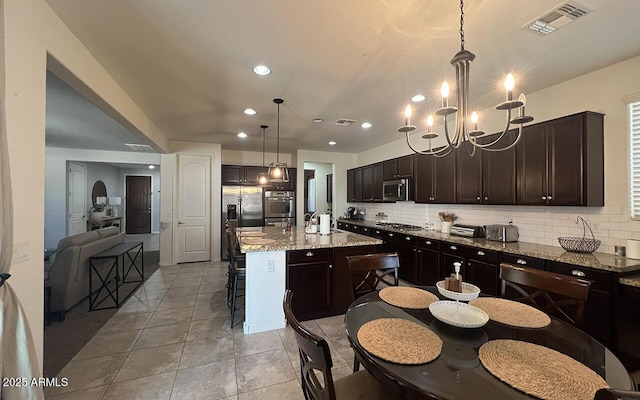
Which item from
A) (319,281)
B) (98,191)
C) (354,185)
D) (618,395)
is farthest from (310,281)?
(98,191)

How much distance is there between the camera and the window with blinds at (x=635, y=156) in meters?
2.36

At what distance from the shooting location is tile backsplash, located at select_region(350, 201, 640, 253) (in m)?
2.46

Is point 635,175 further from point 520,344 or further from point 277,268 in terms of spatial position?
point 277,268

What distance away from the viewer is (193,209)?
5746 millimetres

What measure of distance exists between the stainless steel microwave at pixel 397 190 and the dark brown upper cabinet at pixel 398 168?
108 mm

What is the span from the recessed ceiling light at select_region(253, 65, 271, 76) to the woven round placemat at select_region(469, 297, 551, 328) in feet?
8.45

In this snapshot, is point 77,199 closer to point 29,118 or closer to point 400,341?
point 29,118

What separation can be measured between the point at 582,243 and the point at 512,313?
6.01ft

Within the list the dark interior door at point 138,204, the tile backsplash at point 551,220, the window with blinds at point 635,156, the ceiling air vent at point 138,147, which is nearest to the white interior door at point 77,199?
the ceiling air vent at point 138,147

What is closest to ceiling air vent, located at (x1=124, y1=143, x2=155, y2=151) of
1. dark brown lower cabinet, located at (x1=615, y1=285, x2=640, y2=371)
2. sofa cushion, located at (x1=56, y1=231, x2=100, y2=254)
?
sofa cushion, located at (x1=56, y1=231, x2=100, y2=254)

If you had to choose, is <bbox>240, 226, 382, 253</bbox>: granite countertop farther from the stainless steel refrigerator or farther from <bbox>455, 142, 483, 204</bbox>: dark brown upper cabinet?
the stainless steel refrigerator

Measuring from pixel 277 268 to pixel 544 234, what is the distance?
122 inches

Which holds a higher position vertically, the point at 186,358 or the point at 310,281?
the point at 310,281

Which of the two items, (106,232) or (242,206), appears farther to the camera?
(242,206)
